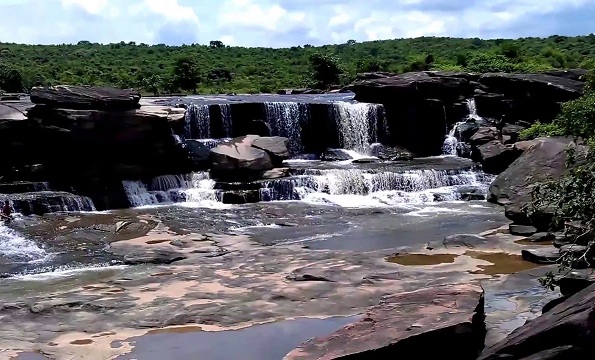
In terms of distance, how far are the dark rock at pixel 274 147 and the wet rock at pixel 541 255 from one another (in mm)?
11180

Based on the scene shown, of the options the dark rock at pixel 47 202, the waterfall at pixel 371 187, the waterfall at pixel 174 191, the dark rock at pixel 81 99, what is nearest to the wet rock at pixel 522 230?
the waterfall at pixel 371 187

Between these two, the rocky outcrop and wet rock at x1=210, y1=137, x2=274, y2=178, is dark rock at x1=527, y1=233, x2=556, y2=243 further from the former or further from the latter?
wet rock at x1=210, y1=137, x2=274, y2=178

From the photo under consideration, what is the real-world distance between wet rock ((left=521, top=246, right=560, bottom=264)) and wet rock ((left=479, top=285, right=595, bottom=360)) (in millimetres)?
5644

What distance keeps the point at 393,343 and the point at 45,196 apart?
14132 millimetres

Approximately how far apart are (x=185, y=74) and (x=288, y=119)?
62.7 feet

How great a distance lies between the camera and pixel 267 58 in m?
77.7

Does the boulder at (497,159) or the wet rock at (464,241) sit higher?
the boulder at (497,159)

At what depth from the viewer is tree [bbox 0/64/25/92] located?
4369cm

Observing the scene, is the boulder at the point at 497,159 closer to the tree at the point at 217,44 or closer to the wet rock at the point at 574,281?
the wet rock at the point at 574,281

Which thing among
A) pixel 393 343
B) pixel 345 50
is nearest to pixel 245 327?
pixel 393 343

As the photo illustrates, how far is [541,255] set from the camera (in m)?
12.2

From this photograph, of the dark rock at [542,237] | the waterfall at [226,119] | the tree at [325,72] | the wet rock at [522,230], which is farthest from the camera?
the tree at [325,72]

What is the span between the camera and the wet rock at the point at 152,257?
44.2ft

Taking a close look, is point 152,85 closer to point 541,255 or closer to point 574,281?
point 541,255
